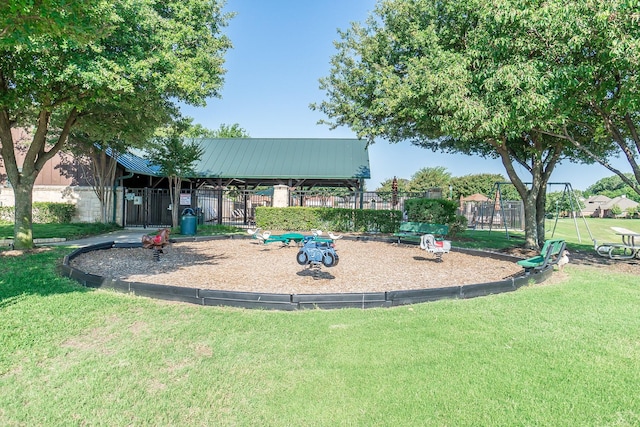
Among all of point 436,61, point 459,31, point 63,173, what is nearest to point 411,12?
point 459,31

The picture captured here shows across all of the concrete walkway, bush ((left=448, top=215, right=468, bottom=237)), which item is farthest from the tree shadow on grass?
bush ((left=448, top=215, right=468, bottom=237))

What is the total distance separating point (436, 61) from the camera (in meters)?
10.4

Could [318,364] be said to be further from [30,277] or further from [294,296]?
[30,277]

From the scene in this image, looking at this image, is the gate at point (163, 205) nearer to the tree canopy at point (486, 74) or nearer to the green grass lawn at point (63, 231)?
the green grass lawn at point (63, 231)

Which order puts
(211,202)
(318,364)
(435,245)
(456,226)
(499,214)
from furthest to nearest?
(499,214) < (211,202) < (456,226) < (435,245) < (318,364)

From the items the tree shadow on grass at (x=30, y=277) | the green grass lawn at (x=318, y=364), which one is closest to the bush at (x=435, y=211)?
the green grass lawn at (x=318, y=364)

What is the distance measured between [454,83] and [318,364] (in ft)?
27.3

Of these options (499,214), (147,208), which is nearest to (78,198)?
(147,208)

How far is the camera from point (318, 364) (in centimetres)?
369

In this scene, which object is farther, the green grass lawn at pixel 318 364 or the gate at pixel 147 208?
the gate at pixel 147 208

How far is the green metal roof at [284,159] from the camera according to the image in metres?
23.5

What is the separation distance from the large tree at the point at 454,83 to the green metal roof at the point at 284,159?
715cm

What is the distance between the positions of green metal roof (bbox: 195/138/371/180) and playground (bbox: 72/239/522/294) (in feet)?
39.0

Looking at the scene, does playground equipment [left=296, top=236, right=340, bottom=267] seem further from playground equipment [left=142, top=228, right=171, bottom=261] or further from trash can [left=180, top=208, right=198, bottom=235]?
trash can [left=180, top=208, right=198, bottom=235]
